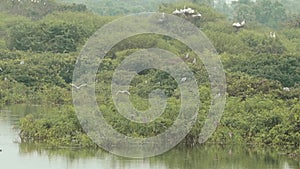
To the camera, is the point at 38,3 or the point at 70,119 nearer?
the point at 70,119

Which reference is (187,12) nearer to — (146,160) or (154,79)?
(154,79)

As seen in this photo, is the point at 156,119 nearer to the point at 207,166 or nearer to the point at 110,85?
the point at 207,166

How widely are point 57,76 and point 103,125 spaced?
9.99 meters

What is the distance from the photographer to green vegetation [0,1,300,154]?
18.3 metres

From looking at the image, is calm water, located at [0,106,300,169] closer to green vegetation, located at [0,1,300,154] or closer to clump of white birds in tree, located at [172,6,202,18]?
green vegetation, located at [0,1,300,154]

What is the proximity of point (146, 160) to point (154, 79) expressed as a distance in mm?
8899

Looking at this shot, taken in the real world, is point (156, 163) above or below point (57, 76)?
below

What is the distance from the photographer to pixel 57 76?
91.8ft

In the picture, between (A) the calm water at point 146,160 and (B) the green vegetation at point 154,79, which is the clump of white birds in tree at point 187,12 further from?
(A) the calm water at point 146,160

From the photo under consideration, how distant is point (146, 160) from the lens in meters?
16.9

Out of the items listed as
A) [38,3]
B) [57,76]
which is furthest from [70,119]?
[38,3]

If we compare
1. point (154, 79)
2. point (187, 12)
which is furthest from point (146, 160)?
point (187, 12)

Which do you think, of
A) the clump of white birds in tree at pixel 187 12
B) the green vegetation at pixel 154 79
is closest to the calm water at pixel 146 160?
the green vegetation at pixel 154 79

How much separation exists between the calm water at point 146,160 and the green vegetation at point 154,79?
0.42 metres
